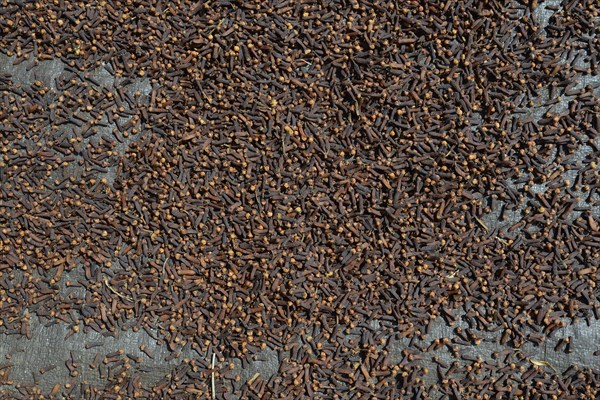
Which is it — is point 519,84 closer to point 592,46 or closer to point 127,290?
point 592,46

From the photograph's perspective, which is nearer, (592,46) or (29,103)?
(592,46)

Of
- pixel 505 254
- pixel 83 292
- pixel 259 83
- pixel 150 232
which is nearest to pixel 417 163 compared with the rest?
pixel 505 254

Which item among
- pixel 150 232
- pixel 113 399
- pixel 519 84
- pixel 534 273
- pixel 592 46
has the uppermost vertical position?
pixel 592 46

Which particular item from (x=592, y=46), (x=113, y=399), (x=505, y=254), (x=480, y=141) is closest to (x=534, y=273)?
(x=505, y=254)

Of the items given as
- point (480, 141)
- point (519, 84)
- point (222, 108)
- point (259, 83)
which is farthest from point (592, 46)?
point (222, 108)

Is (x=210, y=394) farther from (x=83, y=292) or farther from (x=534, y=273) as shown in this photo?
(x=534, y=273)

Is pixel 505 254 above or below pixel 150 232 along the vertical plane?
above

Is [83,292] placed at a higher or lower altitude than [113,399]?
higher

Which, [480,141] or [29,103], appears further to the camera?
[29,103]

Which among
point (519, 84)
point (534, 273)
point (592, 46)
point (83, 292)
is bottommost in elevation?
point (83, 292)
